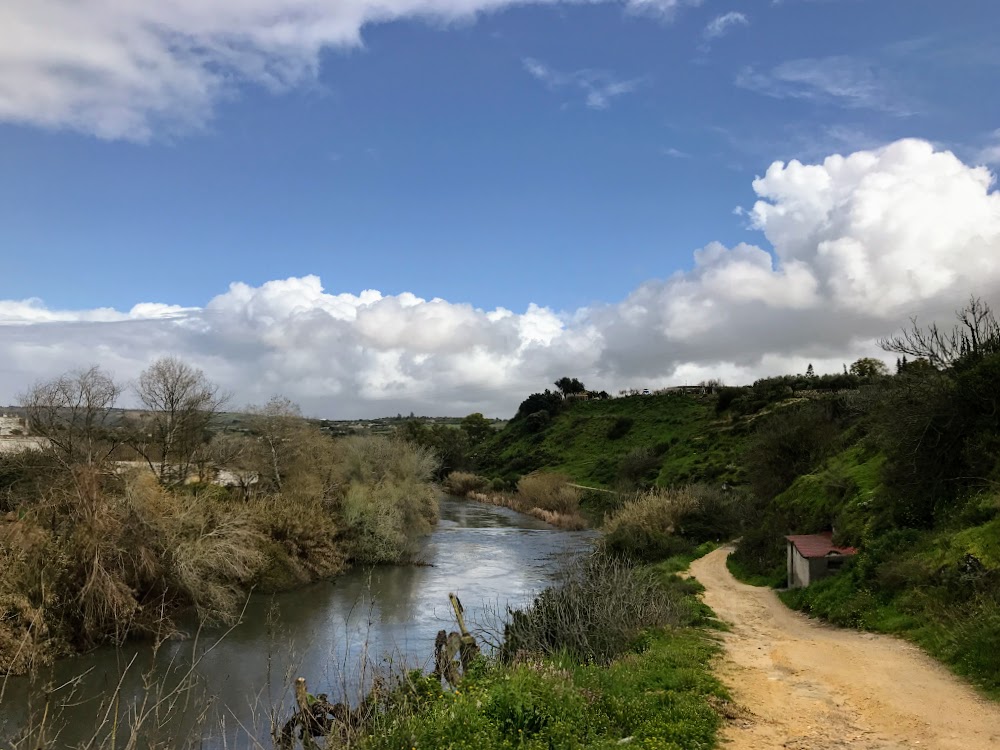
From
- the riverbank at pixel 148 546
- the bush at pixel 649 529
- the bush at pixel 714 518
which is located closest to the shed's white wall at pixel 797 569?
the bush at pixel 649 529

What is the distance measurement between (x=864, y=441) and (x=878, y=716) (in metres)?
22.6

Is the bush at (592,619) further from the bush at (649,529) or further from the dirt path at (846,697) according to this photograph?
the bush at (649,529)

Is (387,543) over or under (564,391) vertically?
under

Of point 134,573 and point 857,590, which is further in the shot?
point 134,573

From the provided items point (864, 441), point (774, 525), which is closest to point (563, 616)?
point (774, 525)

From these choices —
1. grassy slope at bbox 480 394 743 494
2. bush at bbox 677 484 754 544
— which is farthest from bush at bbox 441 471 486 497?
bush at bbox 677 484 754 544

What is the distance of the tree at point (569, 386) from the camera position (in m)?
134

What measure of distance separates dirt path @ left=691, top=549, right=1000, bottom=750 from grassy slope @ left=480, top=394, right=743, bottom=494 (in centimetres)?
4400

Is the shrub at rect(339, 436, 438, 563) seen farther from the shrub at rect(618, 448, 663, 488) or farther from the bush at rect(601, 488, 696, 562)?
the shrub at rect(618, 448, 663, 488)

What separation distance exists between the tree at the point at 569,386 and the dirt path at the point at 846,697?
116m

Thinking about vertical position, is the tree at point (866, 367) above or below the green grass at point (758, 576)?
above

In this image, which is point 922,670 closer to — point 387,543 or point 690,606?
point 690,606

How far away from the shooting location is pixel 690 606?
20.9 m

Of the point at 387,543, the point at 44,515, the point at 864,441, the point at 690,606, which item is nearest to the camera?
the point at 690,606
